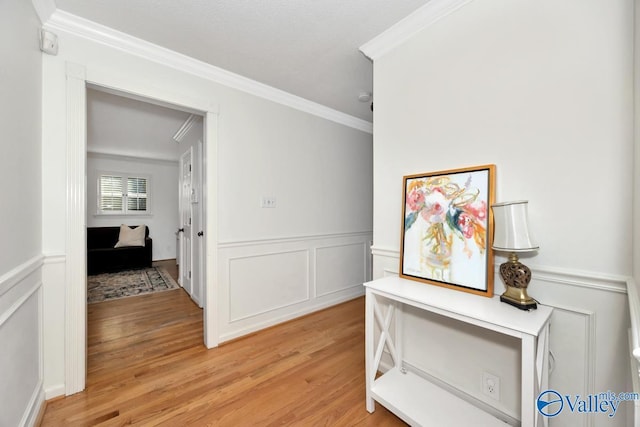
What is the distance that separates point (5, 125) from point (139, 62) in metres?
1.13

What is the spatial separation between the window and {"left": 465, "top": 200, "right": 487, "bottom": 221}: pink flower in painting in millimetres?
6790

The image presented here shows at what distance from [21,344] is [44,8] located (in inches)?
74.0

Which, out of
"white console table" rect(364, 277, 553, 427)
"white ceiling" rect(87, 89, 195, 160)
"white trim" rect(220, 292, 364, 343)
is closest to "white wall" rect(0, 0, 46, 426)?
"white ceiling" rect(87, 89, 195, 160)

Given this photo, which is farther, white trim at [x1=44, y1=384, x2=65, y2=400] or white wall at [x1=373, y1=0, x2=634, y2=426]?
white trim at [x1=44, y1=384, x2=65, y2=400]

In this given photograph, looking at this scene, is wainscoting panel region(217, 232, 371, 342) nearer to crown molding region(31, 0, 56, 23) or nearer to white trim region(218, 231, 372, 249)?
white trim region(218, 231, 372, 249)

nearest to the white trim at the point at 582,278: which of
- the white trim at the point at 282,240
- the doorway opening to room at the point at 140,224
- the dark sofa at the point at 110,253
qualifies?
the white trim at the point at 282,240

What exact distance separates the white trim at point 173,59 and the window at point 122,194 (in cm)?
491

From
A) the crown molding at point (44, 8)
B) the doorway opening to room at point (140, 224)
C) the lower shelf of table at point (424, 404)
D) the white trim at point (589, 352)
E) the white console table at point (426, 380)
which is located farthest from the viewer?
the doorway opening to room at point (140, 224)

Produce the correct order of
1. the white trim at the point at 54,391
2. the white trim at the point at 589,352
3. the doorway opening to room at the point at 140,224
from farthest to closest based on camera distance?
the doorway opening to room at the point at 140,224 < the white trim at the point at 54,391 < the white trim at the point at 589,352

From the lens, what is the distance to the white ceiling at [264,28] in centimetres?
160

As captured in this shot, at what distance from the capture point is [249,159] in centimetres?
257

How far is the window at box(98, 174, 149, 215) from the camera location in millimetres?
5664

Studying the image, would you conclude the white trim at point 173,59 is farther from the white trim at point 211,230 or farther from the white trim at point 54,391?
the white trim at point 54,391

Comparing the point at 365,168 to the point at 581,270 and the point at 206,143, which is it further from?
the point at 581,270
